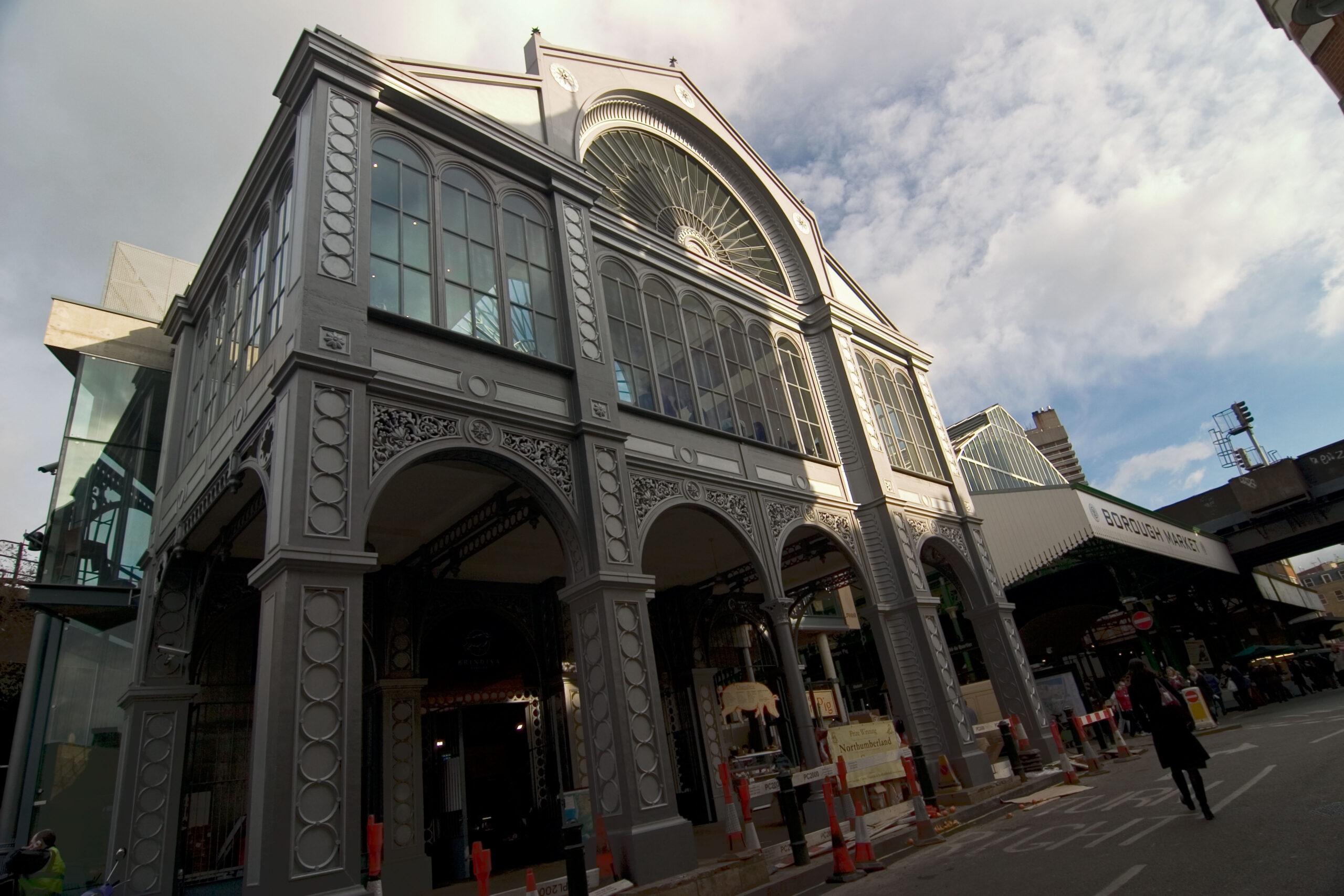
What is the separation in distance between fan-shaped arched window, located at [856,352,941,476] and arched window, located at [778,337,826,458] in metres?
1.87

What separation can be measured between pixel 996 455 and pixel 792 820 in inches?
1164

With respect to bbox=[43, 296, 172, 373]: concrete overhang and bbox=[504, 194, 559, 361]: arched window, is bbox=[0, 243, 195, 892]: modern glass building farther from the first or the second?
bbox=[504, 194, 559, 361]: arched window

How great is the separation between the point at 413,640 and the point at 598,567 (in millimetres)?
5009

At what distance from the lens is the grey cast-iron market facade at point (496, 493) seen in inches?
318

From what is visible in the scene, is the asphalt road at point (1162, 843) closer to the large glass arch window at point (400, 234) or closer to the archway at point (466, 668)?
the archway at point (466, 668)

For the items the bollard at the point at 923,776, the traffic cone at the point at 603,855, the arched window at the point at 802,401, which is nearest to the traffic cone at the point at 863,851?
the bollard at the point at 923,776

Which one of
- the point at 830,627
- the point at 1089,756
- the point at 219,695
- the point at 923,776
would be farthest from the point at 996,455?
the point at 219,695

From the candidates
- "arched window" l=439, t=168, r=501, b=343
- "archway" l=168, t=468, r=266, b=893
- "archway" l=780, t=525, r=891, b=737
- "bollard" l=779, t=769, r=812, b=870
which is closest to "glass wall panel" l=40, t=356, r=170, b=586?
"archway" l=168, t=468, r=266, b=893

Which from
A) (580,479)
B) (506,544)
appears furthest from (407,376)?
(506,544)

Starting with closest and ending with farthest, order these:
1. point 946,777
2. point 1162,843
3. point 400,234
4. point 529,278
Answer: point 1162,843 → point 400,234 → point 529,278 → point 946,777

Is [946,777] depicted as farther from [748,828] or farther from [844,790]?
[748,828]

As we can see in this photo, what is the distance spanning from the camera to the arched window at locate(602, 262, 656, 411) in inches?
496

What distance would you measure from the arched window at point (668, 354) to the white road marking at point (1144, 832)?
8429 mm

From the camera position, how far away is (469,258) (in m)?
10.7
